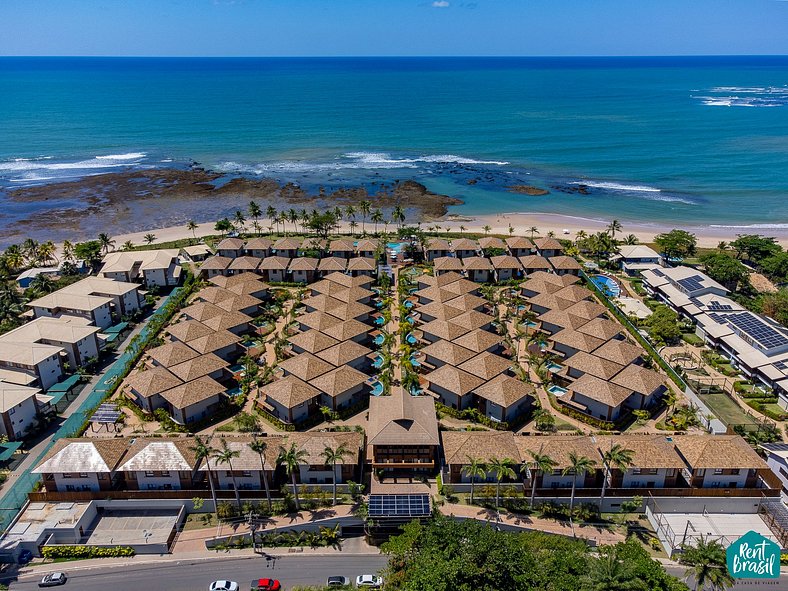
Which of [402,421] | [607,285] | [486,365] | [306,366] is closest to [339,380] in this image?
[306,366]

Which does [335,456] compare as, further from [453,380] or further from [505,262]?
[505,262]

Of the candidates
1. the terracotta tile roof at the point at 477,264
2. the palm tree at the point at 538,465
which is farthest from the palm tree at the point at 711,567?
the terracotta tile roof at the point at 477,264

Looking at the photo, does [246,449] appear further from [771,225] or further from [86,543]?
[771,225]

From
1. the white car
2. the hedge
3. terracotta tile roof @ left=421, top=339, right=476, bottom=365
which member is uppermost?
terracotta tile roof @ left=421, top=339, right=476, bottom=365

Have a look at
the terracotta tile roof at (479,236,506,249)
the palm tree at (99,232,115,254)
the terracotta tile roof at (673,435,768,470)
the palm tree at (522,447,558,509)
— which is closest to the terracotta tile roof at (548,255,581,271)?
the terracotta tile roof at (479,236,506,249)

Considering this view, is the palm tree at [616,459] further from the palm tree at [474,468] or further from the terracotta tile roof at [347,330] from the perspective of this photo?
the terracotta tile roof at [347,330]

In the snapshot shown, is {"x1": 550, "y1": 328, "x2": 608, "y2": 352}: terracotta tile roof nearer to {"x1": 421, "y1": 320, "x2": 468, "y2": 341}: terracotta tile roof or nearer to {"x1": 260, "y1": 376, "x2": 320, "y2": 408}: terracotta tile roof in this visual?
{"x1": 421, "y1": 320, "x2": 468, "y2": 341}: terracotta tile roof

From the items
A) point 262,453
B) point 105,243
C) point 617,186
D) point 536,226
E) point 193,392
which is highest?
point 617,186
